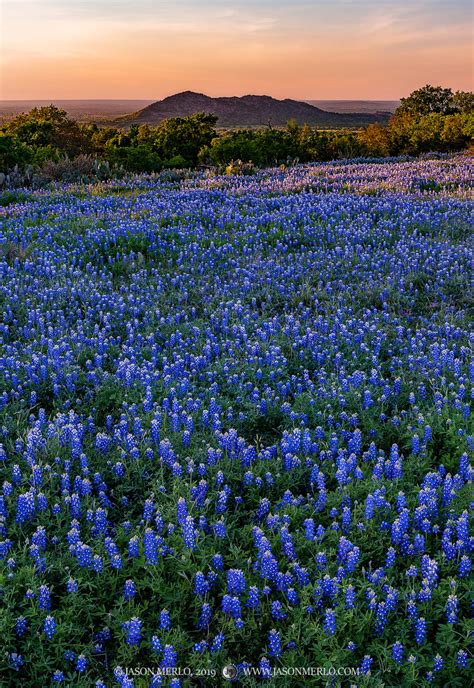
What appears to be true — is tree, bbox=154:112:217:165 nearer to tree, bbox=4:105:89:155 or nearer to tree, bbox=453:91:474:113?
tree, bbox=4:105:89:155

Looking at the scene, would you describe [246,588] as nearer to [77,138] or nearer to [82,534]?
[82,534]

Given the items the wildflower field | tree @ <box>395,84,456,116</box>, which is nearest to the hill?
tree @ <box>395,84,456,116</box>

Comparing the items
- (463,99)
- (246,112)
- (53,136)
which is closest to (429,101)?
(463,99)

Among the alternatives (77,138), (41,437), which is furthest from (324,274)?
(77,138)

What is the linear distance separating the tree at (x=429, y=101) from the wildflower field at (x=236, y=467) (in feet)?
113

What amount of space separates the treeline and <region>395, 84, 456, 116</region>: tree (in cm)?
644

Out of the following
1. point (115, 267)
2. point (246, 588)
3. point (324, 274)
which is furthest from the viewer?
point (115, 267)

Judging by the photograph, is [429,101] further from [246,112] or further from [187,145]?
[246,112]

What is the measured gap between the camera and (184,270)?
9031mm

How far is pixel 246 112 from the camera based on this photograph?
170 metres

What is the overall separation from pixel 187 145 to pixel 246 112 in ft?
507

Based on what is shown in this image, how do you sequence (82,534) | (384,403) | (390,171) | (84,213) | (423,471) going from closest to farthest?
1. (82,534)
2. (423,471)
3. (384,403)
4. (84,213)
5. (390,171)

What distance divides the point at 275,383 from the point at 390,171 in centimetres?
1327

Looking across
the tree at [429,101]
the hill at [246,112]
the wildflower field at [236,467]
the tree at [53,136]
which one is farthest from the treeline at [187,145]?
the hill at [246,112]
